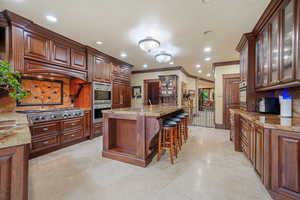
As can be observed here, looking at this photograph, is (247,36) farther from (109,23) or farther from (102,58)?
(102,58)

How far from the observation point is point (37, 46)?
111 inches

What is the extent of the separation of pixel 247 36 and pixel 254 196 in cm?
314

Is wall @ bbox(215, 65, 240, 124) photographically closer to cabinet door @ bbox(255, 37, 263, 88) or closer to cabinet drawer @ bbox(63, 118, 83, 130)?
cabinet door @ bbox(255, 37, 263, 88)

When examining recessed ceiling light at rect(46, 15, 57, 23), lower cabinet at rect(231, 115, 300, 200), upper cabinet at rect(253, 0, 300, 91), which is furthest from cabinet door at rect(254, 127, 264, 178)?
recessed ceiling light at rect(46, 15, 57, 23)

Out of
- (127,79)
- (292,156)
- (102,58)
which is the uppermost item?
(102,58)

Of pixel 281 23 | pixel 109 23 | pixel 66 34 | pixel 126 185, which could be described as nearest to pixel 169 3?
pixel 109 23

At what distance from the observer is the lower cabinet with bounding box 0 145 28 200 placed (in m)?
0.94

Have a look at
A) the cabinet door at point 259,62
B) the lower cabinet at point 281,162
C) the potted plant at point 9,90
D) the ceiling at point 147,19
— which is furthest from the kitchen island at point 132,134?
the cabinet door at point 259,62

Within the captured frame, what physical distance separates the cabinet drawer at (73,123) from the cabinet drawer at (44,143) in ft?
1.10

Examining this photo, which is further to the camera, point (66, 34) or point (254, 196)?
point (66, 34)

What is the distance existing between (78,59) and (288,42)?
4.31m

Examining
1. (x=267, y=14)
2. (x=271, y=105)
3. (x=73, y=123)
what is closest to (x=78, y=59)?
(x=73, y=123)

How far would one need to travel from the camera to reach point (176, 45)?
146 inches

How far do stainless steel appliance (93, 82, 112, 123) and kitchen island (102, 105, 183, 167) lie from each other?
1490mm
